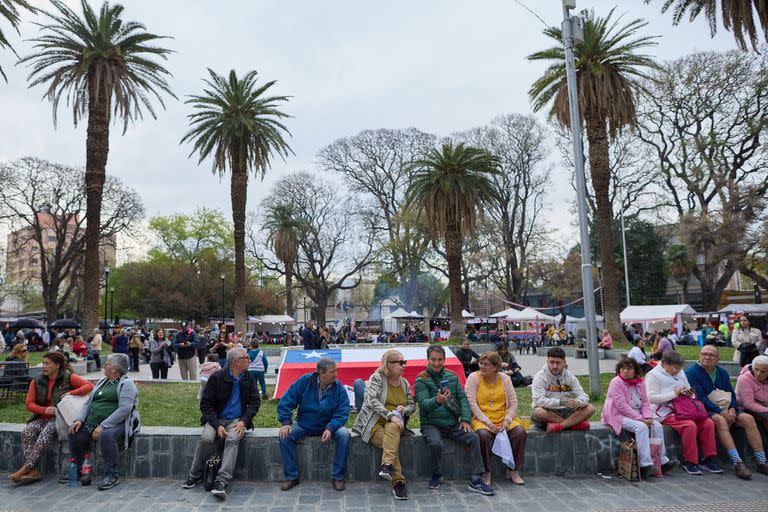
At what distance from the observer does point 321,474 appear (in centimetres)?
600

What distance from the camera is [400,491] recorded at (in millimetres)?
5465

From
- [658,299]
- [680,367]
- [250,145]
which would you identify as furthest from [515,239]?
[680,367]

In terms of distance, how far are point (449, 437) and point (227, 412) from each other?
2442 mm

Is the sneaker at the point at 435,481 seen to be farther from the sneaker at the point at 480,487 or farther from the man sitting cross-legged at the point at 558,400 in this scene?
the man sitting cross-legged at the point at 558,400

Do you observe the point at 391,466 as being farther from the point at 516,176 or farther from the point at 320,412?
the point at 516,176

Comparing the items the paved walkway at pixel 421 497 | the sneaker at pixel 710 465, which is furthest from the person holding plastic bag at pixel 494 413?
the sneaker at pixel 710 465

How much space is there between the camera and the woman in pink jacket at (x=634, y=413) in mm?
5973

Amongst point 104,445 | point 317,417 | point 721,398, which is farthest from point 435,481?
point 721,398

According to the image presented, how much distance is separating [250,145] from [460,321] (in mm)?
14090

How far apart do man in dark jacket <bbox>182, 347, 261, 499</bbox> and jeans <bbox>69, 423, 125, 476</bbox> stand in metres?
0.83

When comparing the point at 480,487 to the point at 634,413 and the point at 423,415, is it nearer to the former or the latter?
the point at 423,415

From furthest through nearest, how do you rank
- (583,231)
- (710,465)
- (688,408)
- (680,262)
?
(680,262) < (583,231) < (688,408) < (710,465)

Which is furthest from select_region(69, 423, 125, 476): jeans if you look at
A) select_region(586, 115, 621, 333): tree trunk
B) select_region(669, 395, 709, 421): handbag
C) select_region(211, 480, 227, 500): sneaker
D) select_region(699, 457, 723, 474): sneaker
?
select_region(586, 115, 621, 333): tree trunk

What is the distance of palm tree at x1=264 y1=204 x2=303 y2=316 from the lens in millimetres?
42719
